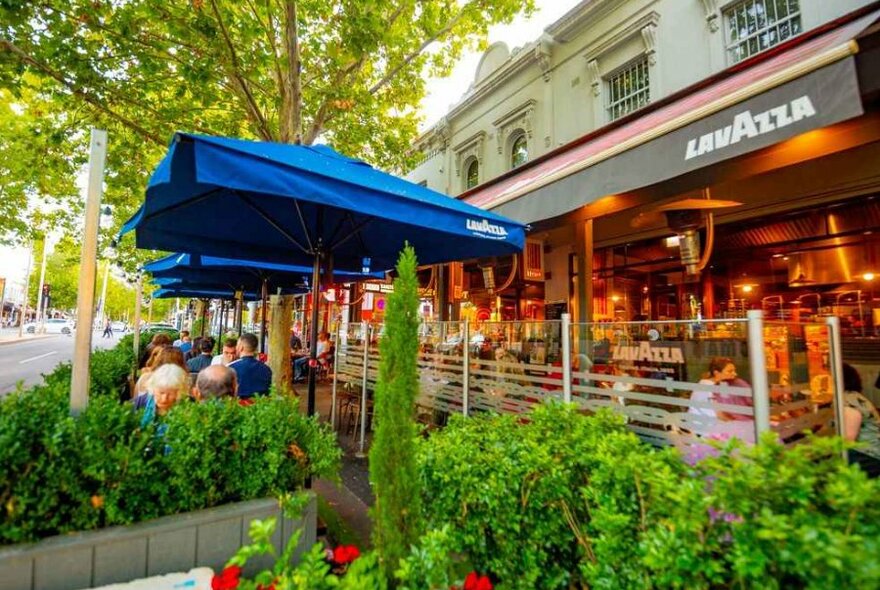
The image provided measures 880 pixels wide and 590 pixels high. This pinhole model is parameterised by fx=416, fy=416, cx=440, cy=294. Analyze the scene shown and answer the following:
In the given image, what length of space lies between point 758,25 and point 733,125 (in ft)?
17.4

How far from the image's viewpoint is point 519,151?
1135 centimetres

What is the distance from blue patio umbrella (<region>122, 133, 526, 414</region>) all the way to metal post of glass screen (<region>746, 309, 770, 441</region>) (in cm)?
220

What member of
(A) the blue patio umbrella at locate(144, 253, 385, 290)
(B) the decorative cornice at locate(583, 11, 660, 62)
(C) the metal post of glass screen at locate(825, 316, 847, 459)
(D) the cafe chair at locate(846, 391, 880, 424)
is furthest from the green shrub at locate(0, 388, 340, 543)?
(B) the decorative cornice at locate(583, 11, 660, 62)

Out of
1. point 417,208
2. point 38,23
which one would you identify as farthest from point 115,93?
point 417,208

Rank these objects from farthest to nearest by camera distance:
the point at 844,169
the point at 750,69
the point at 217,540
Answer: the point at 844,169 → the point at 750,69 → the point at 217,540

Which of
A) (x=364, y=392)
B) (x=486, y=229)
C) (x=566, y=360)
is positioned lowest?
(x=364, y=392)

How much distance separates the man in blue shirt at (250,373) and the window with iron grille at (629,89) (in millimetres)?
8095

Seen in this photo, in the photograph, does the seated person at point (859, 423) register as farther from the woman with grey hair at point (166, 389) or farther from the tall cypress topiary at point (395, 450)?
the woman with grey hair at point (166, 389)

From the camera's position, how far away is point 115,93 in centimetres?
659

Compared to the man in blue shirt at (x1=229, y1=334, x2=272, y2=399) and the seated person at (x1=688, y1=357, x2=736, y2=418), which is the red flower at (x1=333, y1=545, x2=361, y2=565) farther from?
the man in blue shirt at (x1=229, y1=334, x2=272, y2=399)

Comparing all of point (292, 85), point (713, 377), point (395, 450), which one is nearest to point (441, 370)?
point (713, 377)

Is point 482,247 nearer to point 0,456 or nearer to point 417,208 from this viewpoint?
point 417,208

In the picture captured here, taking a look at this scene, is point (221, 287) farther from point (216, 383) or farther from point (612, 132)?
point (612, 132)

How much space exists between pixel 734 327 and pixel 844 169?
201 inches
